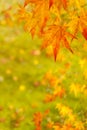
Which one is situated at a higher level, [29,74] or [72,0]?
[72,0]

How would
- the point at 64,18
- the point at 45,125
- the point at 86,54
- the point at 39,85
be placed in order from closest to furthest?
1. the point at 64,18
2. the point at 86,54
3. the point at 45,125
4. the point at 39,85

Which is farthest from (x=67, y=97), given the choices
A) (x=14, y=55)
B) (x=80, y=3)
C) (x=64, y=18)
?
(x=80, y=3)

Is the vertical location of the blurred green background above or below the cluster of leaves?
below

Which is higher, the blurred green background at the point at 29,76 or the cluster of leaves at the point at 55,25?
the cluster of leaves at the point at 55,25

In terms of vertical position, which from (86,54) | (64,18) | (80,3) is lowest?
(86,54)

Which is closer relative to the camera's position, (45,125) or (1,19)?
(45,125)

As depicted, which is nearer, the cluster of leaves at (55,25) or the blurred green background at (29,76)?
the cluster of leaves at (55,25)

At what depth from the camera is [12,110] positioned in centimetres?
529

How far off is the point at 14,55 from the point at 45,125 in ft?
7.54

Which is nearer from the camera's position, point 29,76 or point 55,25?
point 55,25

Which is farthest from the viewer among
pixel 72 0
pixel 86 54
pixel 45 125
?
pixel 45 125

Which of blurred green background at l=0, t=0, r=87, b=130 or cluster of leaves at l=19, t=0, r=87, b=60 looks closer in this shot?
cluster of leaves at l=19, t=0, r=87, b=60

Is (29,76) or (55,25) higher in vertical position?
(55,25)

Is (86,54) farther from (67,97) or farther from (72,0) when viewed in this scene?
(72,0)
